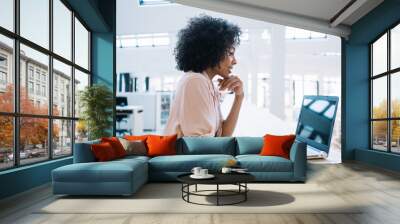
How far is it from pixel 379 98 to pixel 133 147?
560 cm

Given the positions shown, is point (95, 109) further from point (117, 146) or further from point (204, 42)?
point (204, 42)

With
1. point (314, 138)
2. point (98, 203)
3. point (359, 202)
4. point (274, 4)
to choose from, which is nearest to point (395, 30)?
point (274, 4)

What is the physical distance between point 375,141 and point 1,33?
7676 mm

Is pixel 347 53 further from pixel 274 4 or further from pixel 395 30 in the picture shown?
pixel 274 4

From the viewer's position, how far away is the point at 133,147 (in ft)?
20.6

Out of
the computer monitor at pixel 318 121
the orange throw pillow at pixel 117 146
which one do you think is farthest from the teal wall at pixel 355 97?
the orange throw pillow at pixel 117 146

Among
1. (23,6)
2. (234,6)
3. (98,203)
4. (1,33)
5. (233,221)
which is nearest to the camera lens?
(233,221)

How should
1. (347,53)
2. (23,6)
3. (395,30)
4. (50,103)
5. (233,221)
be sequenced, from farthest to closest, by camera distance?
(347,53)
(395,30)
(50,103)
(23,6)
(233,221)

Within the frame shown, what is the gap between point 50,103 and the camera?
20.6 ft

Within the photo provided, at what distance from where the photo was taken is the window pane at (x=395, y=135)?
7592mm

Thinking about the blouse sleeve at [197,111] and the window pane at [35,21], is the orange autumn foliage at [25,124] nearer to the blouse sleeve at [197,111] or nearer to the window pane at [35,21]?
the window pane at [35,21]

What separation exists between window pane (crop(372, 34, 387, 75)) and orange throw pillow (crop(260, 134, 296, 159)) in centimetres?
357

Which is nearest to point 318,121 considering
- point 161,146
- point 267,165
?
point 267,165

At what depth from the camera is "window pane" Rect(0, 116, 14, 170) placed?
478 centimetres
